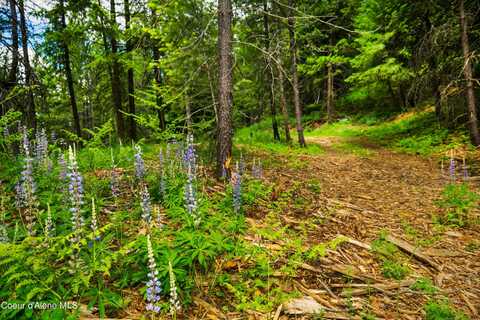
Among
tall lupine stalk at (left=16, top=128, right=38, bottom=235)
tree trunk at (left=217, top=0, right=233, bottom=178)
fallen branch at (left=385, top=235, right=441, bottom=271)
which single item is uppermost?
tree trunk at (left=217, top=0, right=233, bottom=178)

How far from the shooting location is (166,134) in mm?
7332

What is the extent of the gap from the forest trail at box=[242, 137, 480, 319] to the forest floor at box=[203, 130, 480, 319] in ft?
0.04

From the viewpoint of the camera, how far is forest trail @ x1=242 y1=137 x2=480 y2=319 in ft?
11.3

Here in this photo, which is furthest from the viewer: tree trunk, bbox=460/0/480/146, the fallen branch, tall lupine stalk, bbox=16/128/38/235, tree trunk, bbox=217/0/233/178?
tree trunk, bbox=460/0/480/146

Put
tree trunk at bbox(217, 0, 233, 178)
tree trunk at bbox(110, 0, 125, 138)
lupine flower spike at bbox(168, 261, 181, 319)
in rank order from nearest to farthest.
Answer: lupine flower spike at bbox(168, 261, 181, 319) → tree trunk at bbox(217, 0, 233, 178) → tree trunk at bbox(110, 0, 125, 138)

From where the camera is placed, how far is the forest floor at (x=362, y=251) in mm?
3272

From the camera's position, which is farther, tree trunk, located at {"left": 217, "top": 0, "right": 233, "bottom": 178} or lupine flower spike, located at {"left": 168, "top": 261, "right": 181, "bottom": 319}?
tree trunk, located at {"left": 217, "top": 0, "right": 233, "bottom": 178}

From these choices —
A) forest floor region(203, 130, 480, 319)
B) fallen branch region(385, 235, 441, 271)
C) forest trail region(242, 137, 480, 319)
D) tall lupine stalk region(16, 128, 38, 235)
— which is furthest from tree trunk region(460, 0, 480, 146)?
tall lupine stalk region(16, 128, 38, 235)

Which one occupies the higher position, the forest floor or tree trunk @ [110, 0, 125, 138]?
tree trunk @ [110, 0, 125, 138]

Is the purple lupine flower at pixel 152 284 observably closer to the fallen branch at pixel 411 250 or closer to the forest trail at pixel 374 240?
the forest trail at pixel 374 240

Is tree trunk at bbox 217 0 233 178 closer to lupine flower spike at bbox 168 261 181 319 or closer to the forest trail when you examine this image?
the forest trail

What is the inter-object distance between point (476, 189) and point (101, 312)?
8.63m

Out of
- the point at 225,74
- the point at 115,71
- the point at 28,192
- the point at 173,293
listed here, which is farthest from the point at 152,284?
the point at 115,71

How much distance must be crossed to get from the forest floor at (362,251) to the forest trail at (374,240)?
14 mm
